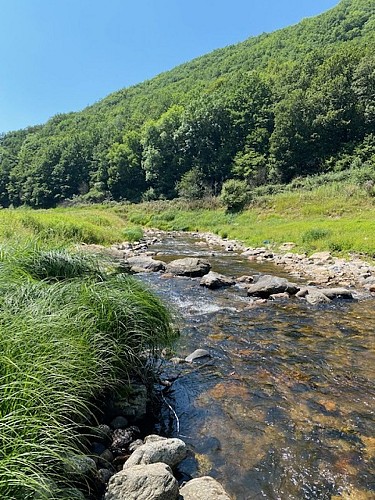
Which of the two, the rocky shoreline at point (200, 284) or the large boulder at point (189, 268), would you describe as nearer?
the rocky shoreline at point (200, 284)

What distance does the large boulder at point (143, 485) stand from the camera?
280 centimetres

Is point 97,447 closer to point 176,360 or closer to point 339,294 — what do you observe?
point 176,360

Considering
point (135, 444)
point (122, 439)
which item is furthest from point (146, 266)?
point (135, 444)

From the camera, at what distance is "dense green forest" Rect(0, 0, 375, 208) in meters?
54.4

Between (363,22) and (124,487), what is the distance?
407 feet

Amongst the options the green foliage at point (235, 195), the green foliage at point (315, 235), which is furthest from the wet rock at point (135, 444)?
the green foliage at point (235, 195)

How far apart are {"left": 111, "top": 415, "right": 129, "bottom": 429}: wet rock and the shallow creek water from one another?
0.46 m

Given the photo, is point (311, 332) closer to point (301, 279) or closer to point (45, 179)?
point (301, 279)

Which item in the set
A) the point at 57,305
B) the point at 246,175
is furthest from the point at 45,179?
the point at 57,305

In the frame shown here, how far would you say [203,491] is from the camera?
306 cm

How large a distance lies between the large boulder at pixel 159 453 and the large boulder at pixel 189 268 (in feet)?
32.4

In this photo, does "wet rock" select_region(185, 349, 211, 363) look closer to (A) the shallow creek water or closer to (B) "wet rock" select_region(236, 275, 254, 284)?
(A) the shallow creek water

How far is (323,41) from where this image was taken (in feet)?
326

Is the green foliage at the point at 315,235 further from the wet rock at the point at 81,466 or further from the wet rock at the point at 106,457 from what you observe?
the wet rock at the point at 81,466
